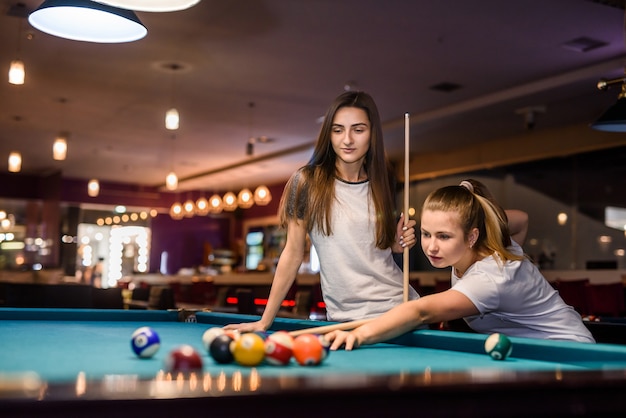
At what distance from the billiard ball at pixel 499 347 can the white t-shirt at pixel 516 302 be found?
294 millimetres

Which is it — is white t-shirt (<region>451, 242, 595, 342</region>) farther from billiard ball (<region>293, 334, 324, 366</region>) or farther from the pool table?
billiard ball (<region>293, 334, 324, 366</region>)

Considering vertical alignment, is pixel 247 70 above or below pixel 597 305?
above

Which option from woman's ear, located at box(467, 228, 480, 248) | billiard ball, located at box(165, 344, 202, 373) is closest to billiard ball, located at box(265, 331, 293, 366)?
billiard ball, located at box(165, 344, 202, 373)

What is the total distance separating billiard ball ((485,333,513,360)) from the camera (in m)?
1.54

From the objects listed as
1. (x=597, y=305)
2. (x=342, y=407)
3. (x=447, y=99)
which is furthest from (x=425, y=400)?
(x=447, y=99)

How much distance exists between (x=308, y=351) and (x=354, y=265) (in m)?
1.27

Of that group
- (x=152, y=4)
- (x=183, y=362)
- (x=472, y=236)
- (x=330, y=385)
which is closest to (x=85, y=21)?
(x=152, y=4)

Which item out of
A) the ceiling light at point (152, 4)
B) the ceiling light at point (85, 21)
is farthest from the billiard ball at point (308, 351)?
the ceiling light at point (85, 21)

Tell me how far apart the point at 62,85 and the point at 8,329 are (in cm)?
663

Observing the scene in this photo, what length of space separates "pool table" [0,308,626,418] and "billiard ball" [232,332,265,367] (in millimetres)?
16

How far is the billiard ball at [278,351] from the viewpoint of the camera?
1.37 meters

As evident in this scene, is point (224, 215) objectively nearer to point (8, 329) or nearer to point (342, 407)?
point (8, 329)

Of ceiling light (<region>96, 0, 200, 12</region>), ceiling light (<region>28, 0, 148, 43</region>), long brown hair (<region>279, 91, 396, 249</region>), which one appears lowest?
long brown hair (<region>279, 91, 396, 249</region>)

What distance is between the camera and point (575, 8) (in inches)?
220
